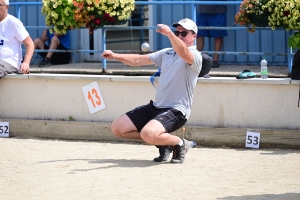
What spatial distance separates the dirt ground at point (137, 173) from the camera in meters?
6.78

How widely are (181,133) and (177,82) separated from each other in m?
1.62

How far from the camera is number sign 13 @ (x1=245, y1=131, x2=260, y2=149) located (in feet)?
30.0

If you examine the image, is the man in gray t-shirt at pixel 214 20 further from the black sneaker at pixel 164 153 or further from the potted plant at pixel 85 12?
the black sneaker at pixel 164 153

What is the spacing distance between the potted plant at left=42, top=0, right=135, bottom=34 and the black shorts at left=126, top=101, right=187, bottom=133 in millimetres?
2353

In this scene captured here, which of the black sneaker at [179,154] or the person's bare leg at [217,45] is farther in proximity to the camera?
the person's bare leg at [217,45]

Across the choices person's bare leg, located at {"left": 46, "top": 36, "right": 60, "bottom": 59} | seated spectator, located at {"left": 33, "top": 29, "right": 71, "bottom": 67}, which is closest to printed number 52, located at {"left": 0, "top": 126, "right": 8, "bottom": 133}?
seated spectator, located at {"left": 33, "top": 29, "right": 71, "bottom": 67}

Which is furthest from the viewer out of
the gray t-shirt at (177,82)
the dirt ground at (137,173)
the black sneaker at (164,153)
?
the black sneaker at (164,153)

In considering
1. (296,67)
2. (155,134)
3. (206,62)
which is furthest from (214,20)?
(155,134)

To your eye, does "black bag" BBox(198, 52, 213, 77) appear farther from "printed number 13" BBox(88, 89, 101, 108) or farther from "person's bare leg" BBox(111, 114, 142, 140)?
"printed number 13" BBox(88, 89, 101, 108)

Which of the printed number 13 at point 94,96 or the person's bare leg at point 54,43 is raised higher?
the person's bare leg at point 54,43

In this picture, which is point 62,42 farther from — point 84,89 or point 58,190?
point 58,190

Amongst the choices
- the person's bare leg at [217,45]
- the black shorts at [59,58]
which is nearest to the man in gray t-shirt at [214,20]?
the person's bare leg at [217,45]

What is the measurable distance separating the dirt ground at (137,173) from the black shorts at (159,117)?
1.43 ft

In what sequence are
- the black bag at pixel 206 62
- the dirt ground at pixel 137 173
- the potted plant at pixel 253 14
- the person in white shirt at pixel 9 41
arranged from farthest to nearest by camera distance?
1. the person in white shirt at pixel 9 41
2. the potted plant at pixel 253 14
3. the black bag at pixel 206 62
4. the dirt ground at pixel 137 173
